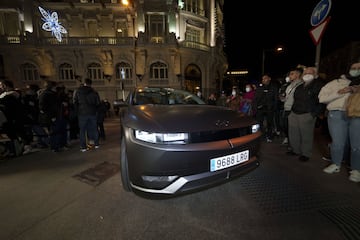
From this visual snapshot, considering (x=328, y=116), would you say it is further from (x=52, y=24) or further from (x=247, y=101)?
(x=52, y=24)

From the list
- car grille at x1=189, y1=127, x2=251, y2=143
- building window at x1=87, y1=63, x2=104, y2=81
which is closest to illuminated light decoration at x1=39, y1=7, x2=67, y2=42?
building window at x1=87, y1=63, x2=104, y2=81

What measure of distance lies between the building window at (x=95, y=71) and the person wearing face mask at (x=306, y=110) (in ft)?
59.9

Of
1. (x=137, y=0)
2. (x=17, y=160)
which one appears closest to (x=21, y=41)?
(x=137, y=0)

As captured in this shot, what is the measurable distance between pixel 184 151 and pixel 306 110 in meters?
2.91

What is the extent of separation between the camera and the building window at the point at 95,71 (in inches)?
692

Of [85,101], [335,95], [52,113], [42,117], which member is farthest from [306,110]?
[42,117]

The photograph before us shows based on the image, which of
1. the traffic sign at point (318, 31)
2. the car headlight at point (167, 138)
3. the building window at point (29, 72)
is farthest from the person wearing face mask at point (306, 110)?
the building window at point (29, 72)

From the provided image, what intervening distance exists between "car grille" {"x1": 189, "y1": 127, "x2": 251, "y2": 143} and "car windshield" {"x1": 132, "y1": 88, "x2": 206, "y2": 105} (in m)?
1.38

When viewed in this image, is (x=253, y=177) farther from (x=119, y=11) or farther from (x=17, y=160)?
(x=119, y=11)

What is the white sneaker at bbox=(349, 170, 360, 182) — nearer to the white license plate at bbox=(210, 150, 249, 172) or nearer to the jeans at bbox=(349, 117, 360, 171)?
the jeans at bbox=(349, 117, 360, 171)

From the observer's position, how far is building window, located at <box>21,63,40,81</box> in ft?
55.9

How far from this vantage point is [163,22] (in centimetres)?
1789

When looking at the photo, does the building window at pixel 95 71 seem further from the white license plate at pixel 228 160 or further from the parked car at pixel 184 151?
the white license plate at pixel 228 160

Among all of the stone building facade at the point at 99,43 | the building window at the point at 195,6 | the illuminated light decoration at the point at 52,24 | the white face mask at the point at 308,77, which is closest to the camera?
the white face mask at the point at 308,77
